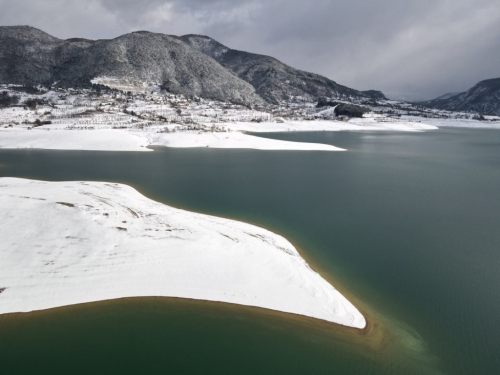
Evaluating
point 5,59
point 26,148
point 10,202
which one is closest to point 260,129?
point 26,148

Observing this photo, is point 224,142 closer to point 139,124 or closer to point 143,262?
point 139,124

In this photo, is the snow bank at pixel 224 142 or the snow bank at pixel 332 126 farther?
the snow bank at pixel 332 126

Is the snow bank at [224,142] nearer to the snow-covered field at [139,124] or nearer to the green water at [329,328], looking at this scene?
the snow-covered field at [139,124]

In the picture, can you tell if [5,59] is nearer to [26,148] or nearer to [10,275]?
[26,148]

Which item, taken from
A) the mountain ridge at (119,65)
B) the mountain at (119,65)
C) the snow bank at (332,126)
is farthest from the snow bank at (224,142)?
the mountain ridge at (119,65)

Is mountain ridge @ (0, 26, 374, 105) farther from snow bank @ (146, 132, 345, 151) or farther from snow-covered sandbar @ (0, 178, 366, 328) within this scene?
snow-covered sandbar @ (0, 178, 366, 328)

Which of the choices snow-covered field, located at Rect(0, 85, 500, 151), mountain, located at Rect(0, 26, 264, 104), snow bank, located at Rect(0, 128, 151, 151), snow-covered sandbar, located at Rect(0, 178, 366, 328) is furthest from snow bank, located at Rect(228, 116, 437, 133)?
snow-covered sandbar, located at Rect(0, 178, 366, 328)
